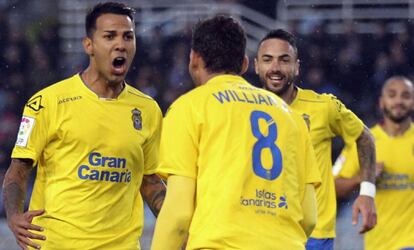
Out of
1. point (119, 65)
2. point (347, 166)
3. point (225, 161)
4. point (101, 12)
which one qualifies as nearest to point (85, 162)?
point (119, 65)

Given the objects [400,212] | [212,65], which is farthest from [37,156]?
[400,212]

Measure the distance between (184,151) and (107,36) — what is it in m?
2.01

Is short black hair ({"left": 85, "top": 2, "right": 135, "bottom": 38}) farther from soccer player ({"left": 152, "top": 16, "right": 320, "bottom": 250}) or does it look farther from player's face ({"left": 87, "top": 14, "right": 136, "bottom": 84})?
soccer player ({"left": 152, "top": 16, "right": 320, "bottom": 250})

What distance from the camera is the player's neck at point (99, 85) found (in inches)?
249

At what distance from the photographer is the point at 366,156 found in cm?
747

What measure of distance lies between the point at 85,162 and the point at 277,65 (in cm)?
175

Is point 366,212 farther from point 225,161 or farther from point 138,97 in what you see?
point 225,161

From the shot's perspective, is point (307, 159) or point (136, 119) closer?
point (307, 159)

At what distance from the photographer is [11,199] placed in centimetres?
590

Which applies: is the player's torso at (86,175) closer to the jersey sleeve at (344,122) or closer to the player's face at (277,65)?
the player's face at (277,65)

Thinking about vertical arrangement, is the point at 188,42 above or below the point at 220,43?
above

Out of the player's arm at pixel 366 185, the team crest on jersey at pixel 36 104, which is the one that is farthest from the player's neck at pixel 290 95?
the team crest on jersey at pixel 36 104

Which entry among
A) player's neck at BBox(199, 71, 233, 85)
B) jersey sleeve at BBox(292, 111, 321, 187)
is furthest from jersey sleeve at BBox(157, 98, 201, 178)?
jersey sleeve at BBox(292, 111, 321, 187)

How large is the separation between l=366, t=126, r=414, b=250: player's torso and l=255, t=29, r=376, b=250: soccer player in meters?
1.30
